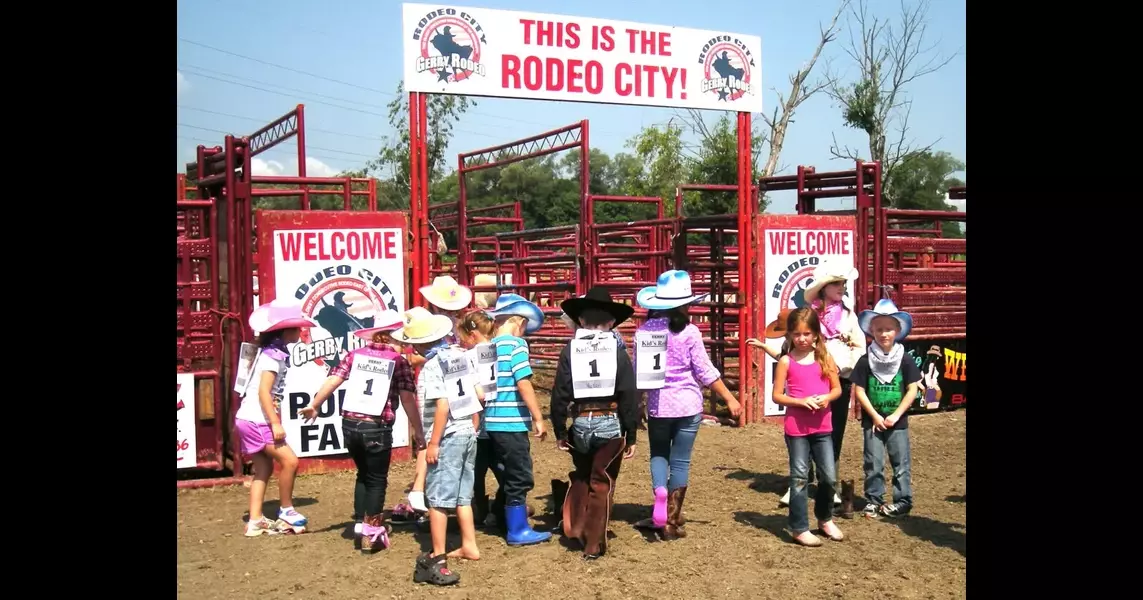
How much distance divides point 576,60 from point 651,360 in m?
4.56

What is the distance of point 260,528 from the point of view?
702cm

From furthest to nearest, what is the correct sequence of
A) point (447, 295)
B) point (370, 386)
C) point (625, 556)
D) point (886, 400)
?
point (886, 400) < point (447, 295) < point (370, 386) < point (625, 556)

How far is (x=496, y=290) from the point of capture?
13242 mm

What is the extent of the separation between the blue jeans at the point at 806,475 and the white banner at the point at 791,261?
463 cm

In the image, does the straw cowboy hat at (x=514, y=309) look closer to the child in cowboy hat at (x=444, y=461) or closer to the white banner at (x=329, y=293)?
the child in cowboy hat at (x=444, y=461)

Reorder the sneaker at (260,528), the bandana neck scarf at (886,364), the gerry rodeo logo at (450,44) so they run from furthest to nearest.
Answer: the gerry rodeo logo at (450,44), the bandana neck scarf at (886,364), the sneaker at (260,528)

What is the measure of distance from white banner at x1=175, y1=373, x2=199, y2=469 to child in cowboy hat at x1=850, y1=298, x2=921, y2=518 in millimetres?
5101

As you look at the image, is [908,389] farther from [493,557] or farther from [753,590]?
[493,557]

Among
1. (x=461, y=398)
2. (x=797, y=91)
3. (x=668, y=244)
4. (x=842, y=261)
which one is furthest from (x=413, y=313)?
(x=797, y=91)

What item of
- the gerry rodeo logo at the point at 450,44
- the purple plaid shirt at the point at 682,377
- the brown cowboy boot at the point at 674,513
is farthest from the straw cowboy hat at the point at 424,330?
the gerry rodeo logo at the point at 450,44

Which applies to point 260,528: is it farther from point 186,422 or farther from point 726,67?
point 726,67

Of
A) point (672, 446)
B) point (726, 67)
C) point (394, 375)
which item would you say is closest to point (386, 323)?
point (394, 375)

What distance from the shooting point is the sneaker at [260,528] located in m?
6.98

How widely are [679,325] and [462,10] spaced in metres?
4.48
